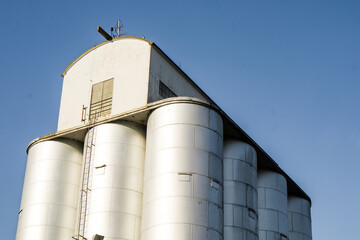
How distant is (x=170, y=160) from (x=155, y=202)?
2518 millimetres

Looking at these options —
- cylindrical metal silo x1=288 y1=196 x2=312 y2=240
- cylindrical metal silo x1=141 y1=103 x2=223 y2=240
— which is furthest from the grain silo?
cylindrical metal silo x1=288 y1=196 x2=312 y2=240

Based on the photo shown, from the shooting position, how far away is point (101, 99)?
1517 inches

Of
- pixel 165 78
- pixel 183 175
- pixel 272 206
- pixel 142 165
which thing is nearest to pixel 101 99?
pixel 165 78

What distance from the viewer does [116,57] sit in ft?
129

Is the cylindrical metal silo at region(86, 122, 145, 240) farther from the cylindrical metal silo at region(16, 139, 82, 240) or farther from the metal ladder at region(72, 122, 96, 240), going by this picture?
the cylindrical metal silo at region(16, 139, 82, 240)

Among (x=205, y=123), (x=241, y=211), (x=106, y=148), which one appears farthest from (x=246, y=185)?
(x=106, y=148)

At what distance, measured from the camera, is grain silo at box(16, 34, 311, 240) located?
31688mm

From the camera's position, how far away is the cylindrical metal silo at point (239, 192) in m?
35.2

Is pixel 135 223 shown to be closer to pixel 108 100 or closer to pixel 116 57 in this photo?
pixel 108 100

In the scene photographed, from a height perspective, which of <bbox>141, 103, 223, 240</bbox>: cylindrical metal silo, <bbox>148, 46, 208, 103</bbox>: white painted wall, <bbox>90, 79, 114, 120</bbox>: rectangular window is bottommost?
<bbox>141, 103, 223, 240</bbox>: cylindrical metal silo

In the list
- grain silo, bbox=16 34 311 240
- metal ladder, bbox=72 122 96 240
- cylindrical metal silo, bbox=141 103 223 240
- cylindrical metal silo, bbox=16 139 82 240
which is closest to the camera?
cylindrical metal silo, bbox=141 103 223 240

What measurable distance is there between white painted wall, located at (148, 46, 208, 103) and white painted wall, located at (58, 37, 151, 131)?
0.49m

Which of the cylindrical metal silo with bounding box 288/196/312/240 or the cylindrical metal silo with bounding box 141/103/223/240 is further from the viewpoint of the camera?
the cylindrical metal silo with bounding box 288/196/312/240

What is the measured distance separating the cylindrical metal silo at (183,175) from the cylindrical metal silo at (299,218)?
14222mm
